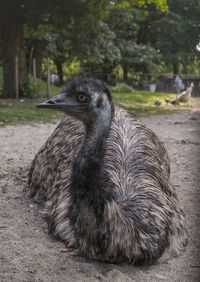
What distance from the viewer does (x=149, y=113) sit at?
12.5 metres

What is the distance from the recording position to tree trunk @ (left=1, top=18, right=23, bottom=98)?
13875 millimetres

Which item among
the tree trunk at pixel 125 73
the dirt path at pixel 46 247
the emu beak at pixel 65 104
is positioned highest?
the emu beak at pixel 65 104

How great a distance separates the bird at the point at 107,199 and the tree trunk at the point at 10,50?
34.2ft

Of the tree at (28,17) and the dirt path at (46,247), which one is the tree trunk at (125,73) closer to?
the tree at (28,17)

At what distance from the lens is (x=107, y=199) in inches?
118

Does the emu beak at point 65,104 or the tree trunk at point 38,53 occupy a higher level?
the emu beak at point 65,104

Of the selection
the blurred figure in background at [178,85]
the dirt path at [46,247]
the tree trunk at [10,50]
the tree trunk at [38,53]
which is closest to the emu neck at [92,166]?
the dirt path at [46,247]

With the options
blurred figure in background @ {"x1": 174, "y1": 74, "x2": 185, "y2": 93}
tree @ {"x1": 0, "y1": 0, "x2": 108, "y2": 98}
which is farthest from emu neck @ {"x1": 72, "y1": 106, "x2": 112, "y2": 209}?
blurred figure in background @ {"x1": 174, "y1": 74, "x2": 185, "y2": 93}

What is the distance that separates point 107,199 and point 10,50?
11.4 metres

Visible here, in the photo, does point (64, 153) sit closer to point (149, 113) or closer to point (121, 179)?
point (121, 179)

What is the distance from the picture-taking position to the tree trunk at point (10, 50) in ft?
45.5

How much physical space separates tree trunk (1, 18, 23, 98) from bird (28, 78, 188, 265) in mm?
10420

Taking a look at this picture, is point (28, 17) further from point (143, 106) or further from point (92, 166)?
point (92, 166)

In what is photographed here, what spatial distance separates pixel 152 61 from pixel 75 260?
2395 cm
